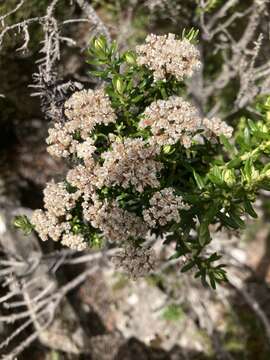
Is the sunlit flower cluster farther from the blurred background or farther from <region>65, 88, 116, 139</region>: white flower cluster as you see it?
the blurred background

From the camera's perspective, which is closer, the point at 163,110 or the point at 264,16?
the point at 163,110

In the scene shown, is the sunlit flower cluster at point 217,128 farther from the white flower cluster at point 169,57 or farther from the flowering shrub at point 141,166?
the white flower cluster at point 169,57

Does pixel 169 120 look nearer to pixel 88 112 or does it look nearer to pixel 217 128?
pixel 88 112

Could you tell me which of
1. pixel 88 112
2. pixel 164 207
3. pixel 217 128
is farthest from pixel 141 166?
pixel 217 128

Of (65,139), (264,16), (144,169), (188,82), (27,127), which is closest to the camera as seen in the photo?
(144,169)

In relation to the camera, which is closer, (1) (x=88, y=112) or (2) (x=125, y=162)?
(2) (x=125, y=162)

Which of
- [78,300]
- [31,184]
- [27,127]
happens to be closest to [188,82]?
[27,127]

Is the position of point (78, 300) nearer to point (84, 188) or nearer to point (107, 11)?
point (107, 11)
